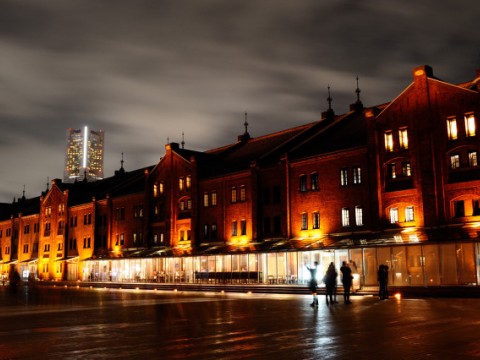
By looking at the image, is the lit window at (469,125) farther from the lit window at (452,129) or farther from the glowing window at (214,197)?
the glowing window at (214,197)

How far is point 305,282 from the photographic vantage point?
128 ft

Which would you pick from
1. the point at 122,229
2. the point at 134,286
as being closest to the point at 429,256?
the point at 134,286

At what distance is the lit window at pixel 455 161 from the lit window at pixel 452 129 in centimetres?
120

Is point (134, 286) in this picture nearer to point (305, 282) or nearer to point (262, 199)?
point (262, 199)

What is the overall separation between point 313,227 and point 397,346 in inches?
1179

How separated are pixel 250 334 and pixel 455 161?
81.6 ft

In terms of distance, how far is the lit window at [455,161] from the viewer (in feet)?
111

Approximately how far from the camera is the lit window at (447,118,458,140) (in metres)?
34.3

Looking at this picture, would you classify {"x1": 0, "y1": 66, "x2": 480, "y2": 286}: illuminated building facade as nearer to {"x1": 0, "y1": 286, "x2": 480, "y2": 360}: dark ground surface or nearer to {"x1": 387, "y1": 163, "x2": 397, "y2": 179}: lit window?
{"x1": 387, "y1": 163, "x2": 397, "y2": 179}: lit window

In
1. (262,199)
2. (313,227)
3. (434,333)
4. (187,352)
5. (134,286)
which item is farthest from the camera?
(134,286)

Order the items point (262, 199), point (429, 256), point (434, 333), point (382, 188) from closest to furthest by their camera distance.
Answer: point (434, 333)
point (429, 256)
point (382, 188)
point (262, 199)

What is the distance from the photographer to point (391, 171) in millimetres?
36969

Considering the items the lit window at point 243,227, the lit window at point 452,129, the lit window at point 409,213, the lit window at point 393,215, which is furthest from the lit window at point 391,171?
the lit window at point 243,227

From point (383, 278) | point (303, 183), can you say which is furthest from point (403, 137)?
point (383, 278)
